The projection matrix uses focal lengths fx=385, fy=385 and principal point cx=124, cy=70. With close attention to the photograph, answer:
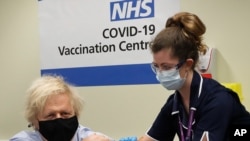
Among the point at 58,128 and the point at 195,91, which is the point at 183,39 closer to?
the point at 195,91

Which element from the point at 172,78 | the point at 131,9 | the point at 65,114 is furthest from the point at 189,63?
the point at 131,9

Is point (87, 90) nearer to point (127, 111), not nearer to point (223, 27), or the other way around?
point (127, 111)

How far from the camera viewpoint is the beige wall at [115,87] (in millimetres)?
2369

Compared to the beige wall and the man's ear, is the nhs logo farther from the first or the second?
the man's ear

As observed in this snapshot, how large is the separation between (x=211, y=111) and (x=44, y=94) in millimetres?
670

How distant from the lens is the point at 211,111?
1.54m

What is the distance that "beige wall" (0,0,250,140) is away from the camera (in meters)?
2.37

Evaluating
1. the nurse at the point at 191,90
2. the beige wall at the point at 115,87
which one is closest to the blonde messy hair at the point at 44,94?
the nurse at the point at 191,90

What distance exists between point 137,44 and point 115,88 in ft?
Answer: 1.25

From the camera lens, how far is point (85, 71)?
296cm

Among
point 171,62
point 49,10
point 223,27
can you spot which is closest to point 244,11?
point 223,27

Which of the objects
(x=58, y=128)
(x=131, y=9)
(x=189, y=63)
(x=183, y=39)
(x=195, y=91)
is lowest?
(x=58, y=128)

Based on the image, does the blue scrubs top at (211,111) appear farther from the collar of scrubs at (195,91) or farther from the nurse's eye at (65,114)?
the nurse's eye at (65,114)

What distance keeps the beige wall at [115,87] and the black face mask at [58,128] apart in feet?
3.81
